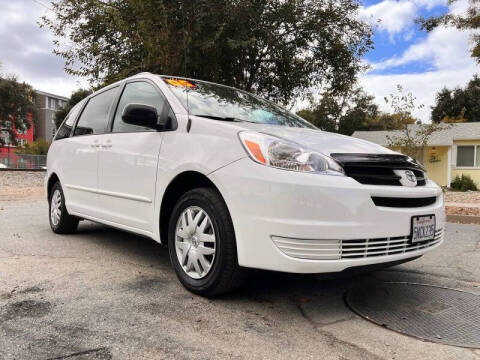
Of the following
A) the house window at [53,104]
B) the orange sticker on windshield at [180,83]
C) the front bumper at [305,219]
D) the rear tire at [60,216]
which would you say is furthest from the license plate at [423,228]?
the house window at [53,104]

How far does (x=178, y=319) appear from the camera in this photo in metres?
2.75

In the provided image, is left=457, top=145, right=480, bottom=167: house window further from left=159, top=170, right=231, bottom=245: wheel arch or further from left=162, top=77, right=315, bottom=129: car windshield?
left=159, top=170, right=231, bottom=245: wheel arch

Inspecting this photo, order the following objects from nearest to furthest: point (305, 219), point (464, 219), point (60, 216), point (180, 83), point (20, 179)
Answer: point (305, 219), point (180, 83), point (60, 216), point (464, 219), point (20, 179)

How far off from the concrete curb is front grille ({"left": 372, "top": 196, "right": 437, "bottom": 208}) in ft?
18.3

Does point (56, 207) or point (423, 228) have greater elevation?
point (423, 228)

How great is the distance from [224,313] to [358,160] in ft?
4.40

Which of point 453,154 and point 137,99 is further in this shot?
point 453,154

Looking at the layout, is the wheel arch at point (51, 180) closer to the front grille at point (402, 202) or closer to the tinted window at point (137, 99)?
the tinted window at point (137, 99)

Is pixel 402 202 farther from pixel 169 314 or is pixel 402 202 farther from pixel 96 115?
pixel 96 115

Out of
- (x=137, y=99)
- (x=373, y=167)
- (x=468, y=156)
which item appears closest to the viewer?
(x=373, y=167)

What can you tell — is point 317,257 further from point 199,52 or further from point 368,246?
point 199,52

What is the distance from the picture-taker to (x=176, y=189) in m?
3.45

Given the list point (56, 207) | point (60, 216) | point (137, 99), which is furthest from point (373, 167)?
point (56, 207)

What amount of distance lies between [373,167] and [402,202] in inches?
12.8
